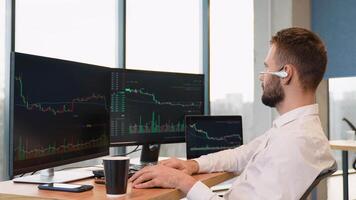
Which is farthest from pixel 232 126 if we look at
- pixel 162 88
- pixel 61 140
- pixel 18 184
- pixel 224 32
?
pixel 224 32

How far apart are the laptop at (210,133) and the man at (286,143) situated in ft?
1.55

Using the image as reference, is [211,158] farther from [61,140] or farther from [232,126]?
[61,140]

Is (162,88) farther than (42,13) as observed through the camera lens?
No

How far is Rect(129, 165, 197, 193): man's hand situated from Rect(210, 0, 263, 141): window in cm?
278

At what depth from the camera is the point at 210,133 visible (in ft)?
6.91

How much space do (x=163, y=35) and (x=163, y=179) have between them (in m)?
2.66

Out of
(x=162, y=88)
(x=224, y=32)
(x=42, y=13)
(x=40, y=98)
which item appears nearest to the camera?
(x=40, y=98)

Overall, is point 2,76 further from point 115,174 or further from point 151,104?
point 115,174

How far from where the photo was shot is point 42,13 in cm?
294

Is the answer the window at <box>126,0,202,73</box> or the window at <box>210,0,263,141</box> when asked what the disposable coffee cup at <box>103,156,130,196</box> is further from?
the window at <box>210,0,263,141</box>

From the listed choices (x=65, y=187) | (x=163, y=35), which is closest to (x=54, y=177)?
(x=65, y=187)

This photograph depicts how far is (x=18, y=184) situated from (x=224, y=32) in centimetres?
315

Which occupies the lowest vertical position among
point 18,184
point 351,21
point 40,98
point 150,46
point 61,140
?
point 18,184

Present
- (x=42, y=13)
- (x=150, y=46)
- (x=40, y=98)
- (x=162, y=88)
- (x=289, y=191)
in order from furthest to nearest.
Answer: (x=150, y=46)
(x=42, y=13)
(x=162, y=88)
(x=40, y=98)
(x=289, y=191)
